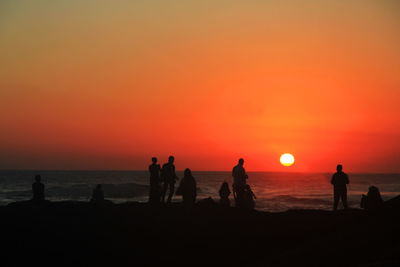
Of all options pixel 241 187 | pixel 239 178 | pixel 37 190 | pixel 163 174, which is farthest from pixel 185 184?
pixel 37 190

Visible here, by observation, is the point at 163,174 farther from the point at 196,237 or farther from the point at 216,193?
the point at 216,193

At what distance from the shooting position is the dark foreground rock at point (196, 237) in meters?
11.7

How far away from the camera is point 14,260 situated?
13641 mm

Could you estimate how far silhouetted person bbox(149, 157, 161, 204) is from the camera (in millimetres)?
19875

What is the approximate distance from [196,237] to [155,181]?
5.08 meters

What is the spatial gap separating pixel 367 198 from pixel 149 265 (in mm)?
10741

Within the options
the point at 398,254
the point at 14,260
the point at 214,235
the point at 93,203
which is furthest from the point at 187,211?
the point at 398,254

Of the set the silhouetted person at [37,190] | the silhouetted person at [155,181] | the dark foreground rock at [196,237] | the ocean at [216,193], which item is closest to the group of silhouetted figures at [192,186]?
the silhouetted person at [155,181]

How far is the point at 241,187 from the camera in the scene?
1997cm

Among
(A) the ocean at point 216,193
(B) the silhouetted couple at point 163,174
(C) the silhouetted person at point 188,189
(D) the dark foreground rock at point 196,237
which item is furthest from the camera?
(A) the ocean at point 216,193

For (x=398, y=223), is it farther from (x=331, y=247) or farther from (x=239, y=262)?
(x=239, y=262)

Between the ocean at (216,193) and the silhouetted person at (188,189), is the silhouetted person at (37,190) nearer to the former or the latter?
the silhouetted person at (188,189)

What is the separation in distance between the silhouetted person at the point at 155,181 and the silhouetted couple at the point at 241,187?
3.15 metres

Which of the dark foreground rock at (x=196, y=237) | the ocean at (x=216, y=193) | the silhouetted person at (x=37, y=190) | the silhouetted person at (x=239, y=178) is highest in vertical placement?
the silhouetted person at (x=239, y=178)
